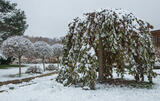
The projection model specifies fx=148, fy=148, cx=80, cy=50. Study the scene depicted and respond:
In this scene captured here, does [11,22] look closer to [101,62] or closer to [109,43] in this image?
[101,62]

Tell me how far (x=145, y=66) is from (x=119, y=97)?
1522 mm

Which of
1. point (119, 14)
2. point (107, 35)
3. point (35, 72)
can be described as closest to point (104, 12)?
point (119, 14)

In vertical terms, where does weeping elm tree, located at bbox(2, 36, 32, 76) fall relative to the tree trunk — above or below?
above

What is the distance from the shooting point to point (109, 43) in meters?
4.45

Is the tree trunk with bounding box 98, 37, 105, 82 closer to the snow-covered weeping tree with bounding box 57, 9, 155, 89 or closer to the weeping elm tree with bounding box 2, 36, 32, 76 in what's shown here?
the snow-covered weeping tree with bounding box 57, 9, 155, 89

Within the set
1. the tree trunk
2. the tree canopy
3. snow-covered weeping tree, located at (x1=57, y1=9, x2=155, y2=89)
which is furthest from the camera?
the tree canopy

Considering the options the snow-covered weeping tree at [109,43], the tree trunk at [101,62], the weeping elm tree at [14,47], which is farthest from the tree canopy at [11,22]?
the tree trunk at [101,62]

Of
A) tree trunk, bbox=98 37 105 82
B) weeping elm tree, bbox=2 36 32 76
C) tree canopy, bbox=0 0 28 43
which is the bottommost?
tree trunk, bbox=98 37 105 82

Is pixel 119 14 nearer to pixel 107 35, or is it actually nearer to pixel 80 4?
pixel 107 35

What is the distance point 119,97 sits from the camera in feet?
10.8

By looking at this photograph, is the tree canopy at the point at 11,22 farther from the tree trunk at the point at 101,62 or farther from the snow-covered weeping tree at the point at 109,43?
the tree trunk at the point at 101,62

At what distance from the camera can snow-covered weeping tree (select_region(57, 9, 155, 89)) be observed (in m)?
4.07

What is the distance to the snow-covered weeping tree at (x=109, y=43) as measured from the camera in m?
4.07

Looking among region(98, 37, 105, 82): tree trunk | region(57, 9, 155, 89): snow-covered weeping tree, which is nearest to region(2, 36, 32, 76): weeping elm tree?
region(57, 9, 155, 89): snow-covered weeping tree
